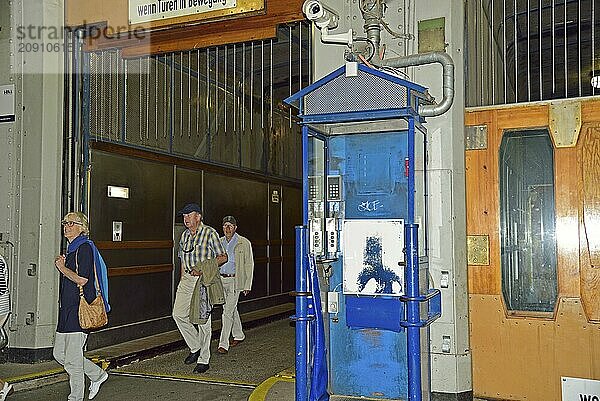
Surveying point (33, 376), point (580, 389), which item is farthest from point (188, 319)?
point (580, 389)

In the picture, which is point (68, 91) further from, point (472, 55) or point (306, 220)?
point (472, 55)

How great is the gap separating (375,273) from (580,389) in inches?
73.0

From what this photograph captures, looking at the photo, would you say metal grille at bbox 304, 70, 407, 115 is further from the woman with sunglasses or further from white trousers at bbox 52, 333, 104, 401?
white trousers at bbox 52, 333, 104, 401

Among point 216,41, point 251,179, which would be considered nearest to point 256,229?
point 251,179

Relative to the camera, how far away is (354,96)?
5.07 m

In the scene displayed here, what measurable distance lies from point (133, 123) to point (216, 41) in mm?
2901

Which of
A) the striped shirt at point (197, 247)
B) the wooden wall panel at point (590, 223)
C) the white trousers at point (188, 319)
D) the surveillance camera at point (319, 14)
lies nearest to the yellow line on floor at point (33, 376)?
the white trousers at point (188, 319)

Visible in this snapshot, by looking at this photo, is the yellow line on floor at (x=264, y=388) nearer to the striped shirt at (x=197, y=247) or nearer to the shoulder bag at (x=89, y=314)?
the shoulder bag at (x=89, y=314)

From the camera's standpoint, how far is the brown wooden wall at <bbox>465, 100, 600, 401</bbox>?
5.32m

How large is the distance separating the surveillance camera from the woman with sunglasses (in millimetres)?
2683

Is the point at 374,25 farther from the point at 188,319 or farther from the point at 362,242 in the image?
the point at 188,319

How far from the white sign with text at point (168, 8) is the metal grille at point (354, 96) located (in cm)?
163

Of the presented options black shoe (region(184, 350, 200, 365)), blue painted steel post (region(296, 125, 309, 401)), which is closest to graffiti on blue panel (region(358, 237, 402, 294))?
blue painted steel post (region(296, 125, 309, 401))

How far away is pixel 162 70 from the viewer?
9453 millimetres
